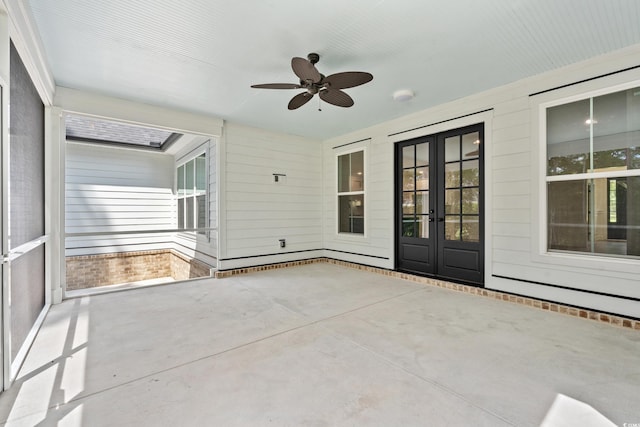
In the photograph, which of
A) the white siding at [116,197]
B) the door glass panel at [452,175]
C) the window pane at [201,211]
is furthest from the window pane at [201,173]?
the door glass panel at [452,175]

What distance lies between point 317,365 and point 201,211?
4814 millimetres

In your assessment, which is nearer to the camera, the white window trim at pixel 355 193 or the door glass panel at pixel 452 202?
the door glass panel at pixel 452 202

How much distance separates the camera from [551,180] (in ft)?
10.7

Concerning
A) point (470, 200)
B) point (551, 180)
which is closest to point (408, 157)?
point (470, 200)

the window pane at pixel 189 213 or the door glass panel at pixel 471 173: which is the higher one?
the door glass panel at pixel 471 173

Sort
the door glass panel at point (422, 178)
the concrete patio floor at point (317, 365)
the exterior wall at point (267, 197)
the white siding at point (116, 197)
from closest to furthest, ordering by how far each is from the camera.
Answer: the concrete patio floor at point (317, 365) → the door glass panel at point (422, 178) → the exterior wall at point (267, 197) → the white siding at point (116, 197)

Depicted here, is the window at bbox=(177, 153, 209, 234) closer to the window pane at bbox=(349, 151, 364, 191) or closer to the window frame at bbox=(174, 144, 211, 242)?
the window frame at bbox=(174, 144, 211, 242)

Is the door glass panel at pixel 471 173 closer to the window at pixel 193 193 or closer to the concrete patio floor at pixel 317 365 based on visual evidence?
the concrete patio floor at pixel 317 365

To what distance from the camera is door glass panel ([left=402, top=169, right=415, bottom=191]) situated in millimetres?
4781

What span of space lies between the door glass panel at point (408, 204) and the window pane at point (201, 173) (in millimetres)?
3962

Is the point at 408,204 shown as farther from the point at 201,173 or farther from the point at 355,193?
the point at 201,173

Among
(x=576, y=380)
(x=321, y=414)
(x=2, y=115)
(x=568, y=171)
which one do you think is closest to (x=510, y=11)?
(x=568, y=171)

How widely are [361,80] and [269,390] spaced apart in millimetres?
2691

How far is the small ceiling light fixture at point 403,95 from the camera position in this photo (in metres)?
3.72
